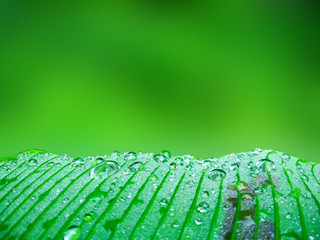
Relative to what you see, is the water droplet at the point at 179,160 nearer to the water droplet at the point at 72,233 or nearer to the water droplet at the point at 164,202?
the water droplet at the point at 164,202

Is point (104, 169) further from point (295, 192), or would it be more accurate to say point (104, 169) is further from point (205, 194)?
point (295, 192)

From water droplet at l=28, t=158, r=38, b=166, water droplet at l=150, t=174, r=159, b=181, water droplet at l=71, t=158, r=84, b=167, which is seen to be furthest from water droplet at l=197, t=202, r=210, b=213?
water droplet at l=28, t=158, r=38, b=166

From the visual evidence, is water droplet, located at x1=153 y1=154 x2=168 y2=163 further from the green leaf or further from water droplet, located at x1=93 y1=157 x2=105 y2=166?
water droplet, located at x1=93 y1=157 x2=105 y2=166

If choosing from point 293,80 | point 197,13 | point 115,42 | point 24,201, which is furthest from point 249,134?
point 24,201

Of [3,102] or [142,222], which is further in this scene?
[3,102]

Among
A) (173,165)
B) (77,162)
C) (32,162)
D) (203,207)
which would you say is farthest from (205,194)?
(32,162)

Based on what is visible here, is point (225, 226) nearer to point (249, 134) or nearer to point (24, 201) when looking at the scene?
point (24, 201)
